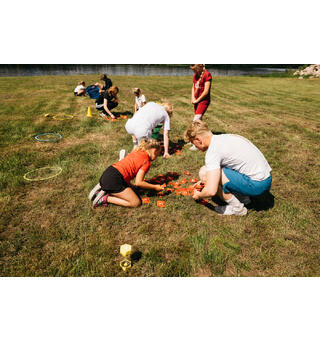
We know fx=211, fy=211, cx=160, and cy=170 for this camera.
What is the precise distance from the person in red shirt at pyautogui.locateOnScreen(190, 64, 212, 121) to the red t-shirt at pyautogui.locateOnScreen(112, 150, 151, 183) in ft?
9.57

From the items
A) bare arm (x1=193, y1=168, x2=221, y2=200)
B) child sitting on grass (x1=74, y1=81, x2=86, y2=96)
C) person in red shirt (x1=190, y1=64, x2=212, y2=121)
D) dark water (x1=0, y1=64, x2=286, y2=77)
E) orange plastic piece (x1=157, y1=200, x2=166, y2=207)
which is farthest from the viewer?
dark water (x1=0, y1=64, x2=286, y2=77)

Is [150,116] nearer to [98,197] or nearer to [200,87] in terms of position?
[200,87]

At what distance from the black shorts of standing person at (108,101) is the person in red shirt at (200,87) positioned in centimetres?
450

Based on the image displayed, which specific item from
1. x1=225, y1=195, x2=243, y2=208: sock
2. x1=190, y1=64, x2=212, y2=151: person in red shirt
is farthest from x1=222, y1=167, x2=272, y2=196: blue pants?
x1=190, y1=64, x2=212, y2=151: person in red shirt

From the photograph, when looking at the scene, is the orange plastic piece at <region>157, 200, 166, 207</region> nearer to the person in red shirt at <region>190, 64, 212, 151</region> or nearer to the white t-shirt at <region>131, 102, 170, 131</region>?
the white t-shirt at <region>131, 102, 170, 131</region>

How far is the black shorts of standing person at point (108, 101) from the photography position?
31.1ft

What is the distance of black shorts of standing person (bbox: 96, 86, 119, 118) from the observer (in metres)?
9.48

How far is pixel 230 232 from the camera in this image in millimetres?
3486

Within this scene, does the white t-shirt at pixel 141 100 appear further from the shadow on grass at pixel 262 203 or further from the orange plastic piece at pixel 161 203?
the shadow on grass at pixel 262 203

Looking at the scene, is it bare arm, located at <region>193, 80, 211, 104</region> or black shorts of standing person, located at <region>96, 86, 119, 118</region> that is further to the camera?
black shorts of standing person, located at <region>96, 86, 119, 118</region>

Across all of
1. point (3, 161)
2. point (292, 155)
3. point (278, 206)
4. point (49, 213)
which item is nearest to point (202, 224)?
point (278, 206)

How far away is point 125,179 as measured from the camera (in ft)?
12.6

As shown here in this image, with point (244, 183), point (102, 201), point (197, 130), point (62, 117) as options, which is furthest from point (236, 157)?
point (62, 117)

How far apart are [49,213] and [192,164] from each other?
3.60 metres
